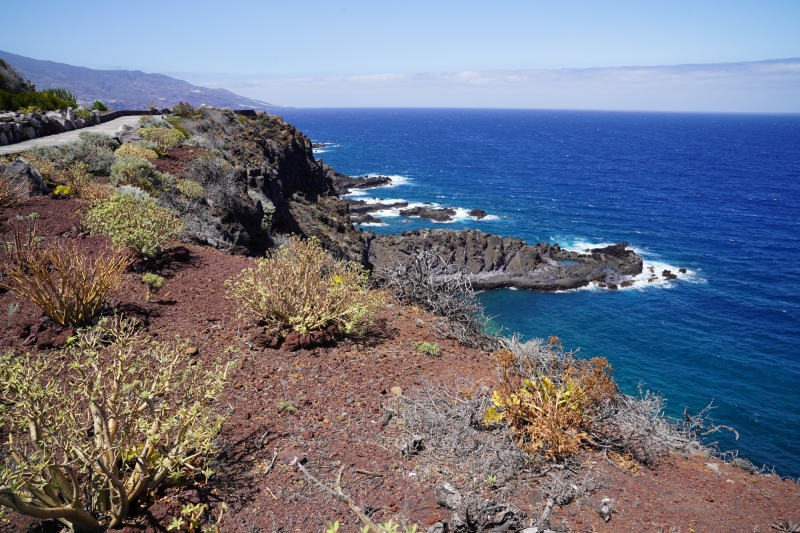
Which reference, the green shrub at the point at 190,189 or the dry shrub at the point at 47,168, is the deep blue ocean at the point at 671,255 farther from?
the dry shrub at the point at 47,168

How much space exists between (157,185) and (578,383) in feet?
40.7

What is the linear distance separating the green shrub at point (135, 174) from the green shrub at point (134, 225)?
311cm

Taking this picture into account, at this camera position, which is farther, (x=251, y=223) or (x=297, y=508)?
(x=251, y=223)

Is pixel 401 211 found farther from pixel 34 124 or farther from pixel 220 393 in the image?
pixel 220 393

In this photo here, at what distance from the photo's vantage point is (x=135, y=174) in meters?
12.7

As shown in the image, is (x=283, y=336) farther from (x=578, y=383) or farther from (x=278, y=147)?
(x=278, y=147)

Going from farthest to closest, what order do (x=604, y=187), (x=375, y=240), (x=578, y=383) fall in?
1. (x=604, y=187)
2. (x=375, y=240)
3. (x=578, y=383)

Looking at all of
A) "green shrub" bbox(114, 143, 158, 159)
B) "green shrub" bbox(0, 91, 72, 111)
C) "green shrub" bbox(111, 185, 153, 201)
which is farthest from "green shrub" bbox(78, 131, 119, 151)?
"green shrub" bbox(0, 91, 72, 111)

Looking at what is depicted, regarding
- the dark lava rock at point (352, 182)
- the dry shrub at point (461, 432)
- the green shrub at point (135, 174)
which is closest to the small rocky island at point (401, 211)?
the dark lava rock at point (352, 182)

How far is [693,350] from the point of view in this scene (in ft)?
82.5

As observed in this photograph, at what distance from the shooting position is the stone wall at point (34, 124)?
1623cm

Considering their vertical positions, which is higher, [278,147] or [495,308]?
[278,147]

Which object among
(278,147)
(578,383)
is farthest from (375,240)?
(578,383)

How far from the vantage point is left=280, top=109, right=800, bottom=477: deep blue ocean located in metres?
22.0
